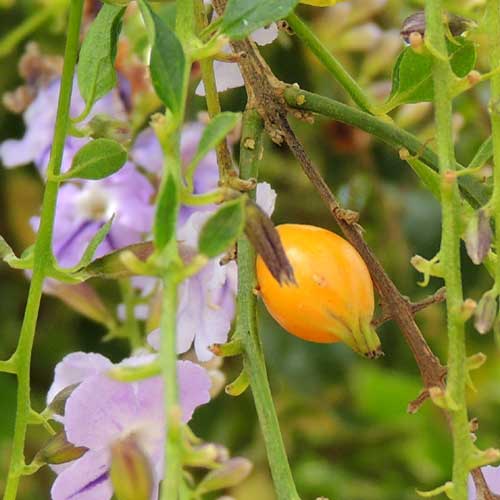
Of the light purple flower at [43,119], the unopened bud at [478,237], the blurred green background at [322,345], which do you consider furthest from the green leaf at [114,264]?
the blurred green background at [322,345]

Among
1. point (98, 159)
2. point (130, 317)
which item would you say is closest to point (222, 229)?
point (98, 159)

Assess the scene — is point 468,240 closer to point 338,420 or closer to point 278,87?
point 278,87

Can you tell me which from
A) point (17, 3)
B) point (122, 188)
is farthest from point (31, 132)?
point (17, 3)

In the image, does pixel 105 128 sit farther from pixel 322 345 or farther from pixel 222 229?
pixel 322 345

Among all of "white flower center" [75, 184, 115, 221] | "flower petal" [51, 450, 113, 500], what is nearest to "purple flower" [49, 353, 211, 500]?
"flower petal" [51, 450, 113, 500]

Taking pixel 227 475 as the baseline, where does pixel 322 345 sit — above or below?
above

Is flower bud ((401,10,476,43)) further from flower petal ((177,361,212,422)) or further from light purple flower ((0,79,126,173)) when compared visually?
light purple flower ((0,79,126,173))
